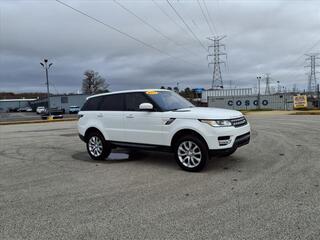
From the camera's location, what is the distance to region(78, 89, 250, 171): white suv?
6.08 meters

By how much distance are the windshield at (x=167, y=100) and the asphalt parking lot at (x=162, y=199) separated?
1399mm

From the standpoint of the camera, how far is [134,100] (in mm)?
7355

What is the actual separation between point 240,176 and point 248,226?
2.22 metres

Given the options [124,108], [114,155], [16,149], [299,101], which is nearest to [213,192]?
[124,108]

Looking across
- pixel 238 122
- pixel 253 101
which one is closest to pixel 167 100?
pixel 238 122

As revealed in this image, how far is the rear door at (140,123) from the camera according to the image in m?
6.76

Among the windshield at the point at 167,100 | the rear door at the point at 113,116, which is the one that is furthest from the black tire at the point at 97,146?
the windshield at the point at 167,100

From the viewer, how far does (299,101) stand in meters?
33.2

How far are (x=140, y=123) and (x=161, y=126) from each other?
0.62 m

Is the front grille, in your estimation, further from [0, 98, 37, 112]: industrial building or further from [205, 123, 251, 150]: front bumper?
[0, 98, 37, 112]: industrial building

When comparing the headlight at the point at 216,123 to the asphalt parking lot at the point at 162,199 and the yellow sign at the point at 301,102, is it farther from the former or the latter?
the yellow sign at the point at 301,102

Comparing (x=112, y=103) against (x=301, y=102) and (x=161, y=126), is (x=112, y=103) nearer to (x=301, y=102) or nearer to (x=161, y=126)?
(x=161, y=126)

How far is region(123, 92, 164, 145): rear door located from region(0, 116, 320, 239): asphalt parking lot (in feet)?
2.20

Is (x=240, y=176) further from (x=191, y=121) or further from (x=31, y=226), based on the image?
(x=31, y=226)
